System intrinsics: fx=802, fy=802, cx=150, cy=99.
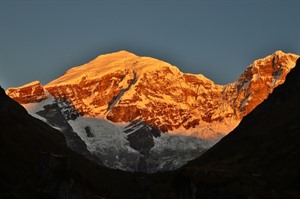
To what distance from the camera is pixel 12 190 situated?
171375 mm

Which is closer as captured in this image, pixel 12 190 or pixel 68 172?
pixel 68 172

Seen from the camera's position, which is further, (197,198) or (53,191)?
(197,198)

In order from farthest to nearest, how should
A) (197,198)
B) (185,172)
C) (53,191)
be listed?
(185,172), (197,198), (53,191)

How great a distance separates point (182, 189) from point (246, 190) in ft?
47.5

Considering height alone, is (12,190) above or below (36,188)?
below

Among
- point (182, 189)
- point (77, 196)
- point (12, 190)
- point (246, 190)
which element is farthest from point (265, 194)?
point (12, 190)

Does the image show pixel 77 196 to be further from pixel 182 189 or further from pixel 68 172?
pixel 182 189

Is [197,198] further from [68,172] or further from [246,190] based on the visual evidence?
[68,172]

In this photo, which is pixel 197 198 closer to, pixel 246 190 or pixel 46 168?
pixel 246 190

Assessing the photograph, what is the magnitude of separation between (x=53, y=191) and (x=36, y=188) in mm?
5619

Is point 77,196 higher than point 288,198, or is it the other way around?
point 77,196

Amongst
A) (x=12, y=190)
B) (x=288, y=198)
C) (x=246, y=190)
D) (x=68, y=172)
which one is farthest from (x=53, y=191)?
(x=288, y=198)

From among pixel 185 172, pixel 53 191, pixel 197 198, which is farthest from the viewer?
pixel 185 172

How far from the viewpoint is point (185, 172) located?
180250 millimetres
